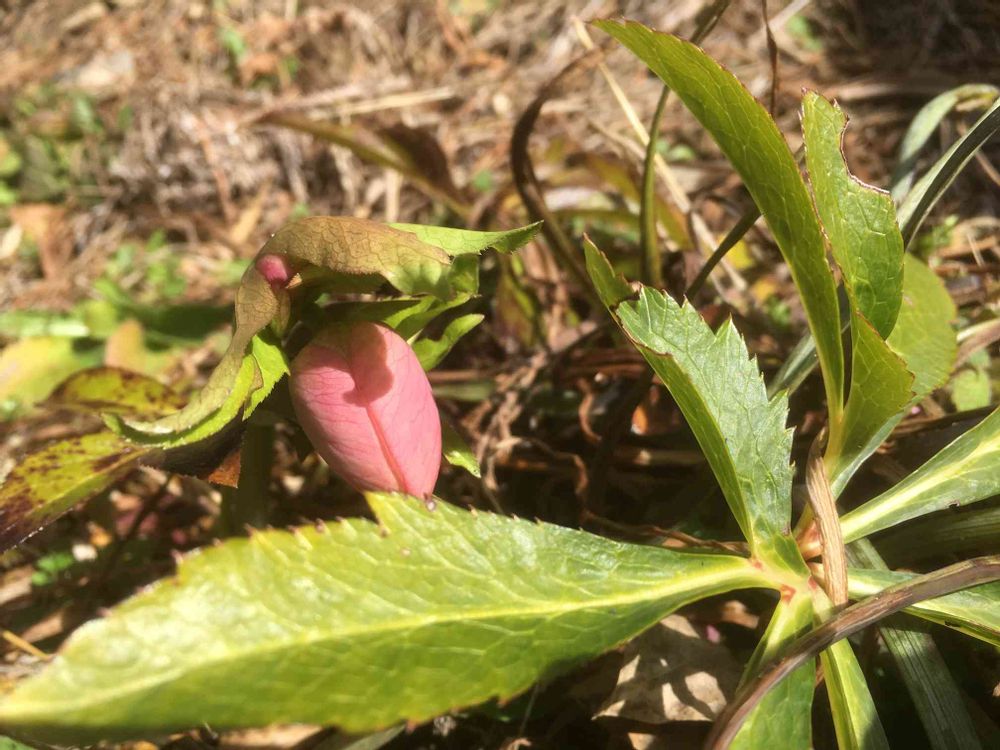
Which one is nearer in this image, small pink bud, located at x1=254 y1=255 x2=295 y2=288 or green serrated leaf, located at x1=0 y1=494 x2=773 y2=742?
green serrated leaf, located at x1=0 y1=494 x2=773 y2=742

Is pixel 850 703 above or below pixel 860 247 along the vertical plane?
below

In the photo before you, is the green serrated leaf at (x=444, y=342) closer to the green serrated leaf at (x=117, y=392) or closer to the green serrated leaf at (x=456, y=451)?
the green serrated leaf at (x=456, y=451)

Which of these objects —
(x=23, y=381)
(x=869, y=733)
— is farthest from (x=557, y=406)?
(x=23, y=381)

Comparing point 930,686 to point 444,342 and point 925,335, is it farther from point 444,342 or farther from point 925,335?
point 444,342

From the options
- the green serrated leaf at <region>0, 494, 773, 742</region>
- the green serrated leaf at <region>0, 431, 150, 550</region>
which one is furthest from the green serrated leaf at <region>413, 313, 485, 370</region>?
the green serrated leaf at <region>0, 431, 150, 550</region>

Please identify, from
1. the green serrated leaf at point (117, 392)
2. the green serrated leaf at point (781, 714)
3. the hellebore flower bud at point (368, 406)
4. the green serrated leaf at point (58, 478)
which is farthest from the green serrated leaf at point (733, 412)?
the green serrated leaf at point (117, 392)

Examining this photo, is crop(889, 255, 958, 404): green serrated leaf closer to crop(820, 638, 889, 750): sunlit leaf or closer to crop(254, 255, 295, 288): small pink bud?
crop(820, 638, 889, 750): sunlit leaf

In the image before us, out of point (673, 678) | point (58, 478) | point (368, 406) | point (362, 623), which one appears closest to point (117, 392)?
point (58, 478)
